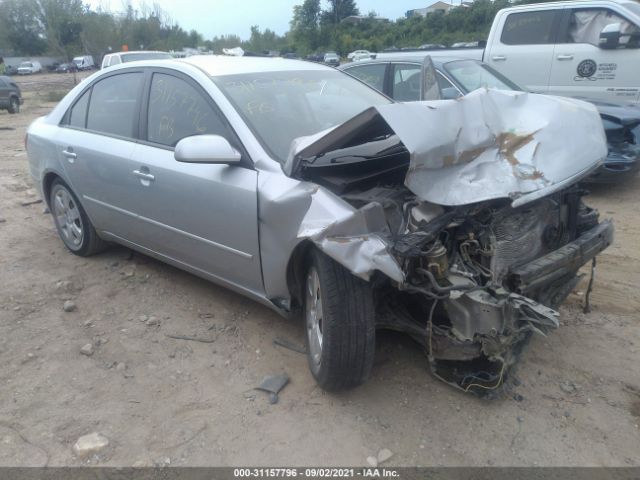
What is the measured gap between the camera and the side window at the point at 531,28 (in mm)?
7996

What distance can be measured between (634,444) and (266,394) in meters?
1.76

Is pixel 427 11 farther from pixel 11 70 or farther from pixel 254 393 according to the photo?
pixel 254 393

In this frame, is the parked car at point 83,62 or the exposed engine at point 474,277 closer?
the exposed engine at point 474,277

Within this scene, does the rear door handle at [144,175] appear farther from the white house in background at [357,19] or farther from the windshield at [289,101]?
the white house in background at [357,19]

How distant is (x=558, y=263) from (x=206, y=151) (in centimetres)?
187

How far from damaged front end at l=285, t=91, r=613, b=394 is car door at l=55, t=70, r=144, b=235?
163 centimetres

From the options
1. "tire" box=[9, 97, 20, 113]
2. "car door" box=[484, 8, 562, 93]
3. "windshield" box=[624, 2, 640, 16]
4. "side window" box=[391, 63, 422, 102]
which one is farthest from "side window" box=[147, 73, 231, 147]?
"tire" box=[9, 97, 20, 113]

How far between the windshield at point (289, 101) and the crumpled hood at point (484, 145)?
0.44m

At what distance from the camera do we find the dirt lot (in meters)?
2.48

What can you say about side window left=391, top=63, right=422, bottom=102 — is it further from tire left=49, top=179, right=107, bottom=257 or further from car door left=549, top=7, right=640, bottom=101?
tire left=49, top=179, right=107, bottom=257

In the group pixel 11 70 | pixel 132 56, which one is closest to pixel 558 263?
pixel 132 56

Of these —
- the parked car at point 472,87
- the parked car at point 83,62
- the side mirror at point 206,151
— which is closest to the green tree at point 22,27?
the parked car at point 83,62

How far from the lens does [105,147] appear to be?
3979 mm

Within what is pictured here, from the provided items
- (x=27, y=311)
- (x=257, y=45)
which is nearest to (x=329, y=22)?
(x=257, y=45)
